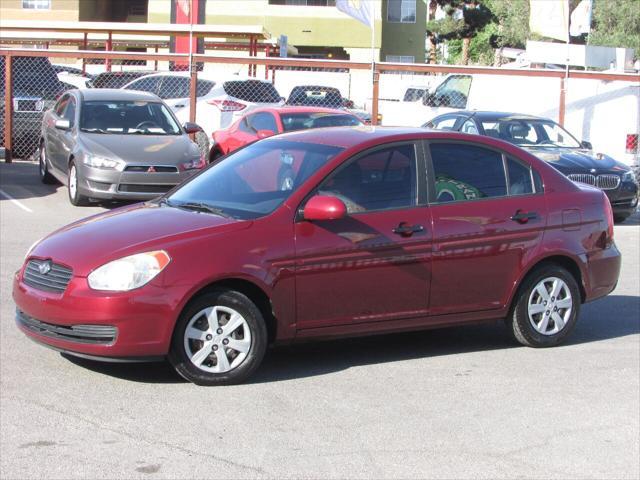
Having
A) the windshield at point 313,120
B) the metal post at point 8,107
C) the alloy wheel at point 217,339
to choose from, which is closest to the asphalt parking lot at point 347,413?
the alloy wheel at point 217,339

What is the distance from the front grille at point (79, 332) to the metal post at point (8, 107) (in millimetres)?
13217

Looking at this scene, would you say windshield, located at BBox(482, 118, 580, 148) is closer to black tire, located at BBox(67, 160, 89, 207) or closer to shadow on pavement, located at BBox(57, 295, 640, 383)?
black tire, located at BBox(67, 160, 89, 207)

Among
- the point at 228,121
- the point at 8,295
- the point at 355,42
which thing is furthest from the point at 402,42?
the point at 8,295

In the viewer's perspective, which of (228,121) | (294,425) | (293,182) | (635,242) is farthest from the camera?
(228,121)

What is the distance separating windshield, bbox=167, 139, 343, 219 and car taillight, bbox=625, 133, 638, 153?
11.6 m

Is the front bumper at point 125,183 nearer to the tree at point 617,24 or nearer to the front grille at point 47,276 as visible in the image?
the front grille at point 47,276

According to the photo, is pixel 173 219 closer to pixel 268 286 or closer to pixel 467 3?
pixel 268 286

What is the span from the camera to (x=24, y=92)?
20.4m

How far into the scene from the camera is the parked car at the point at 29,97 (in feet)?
64.3

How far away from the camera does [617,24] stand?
127ft

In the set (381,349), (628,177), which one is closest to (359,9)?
(628,177)

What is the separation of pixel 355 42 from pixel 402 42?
2.88m

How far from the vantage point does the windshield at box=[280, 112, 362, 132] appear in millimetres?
16172

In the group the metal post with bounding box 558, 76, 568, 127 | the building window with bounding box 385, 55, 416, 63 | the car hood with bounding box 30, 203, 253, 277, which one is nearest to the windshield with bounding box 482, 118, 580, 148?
the metal post with bounding box 558, 76, 568, 127
